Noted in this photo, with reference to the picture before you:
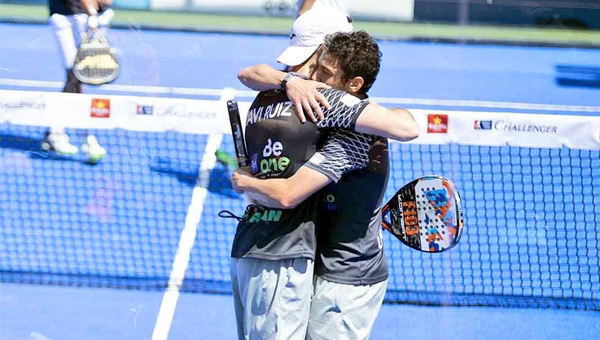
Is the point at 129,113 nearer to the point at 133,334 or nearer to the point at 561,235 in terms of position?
the point at 133,334

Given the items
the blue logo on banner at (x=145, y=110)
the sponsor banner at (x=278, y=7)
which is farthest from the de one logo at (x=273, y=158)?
the sponsor banner at (x=278, y=7)

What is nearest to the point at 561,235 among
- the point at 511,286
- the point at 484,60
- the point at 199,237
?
the point at 511,286

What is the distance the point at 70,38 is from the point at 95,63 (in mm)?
795

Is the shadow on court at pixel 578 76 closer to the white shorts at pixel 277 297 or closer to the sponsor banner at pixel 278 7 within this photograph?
the sponsor banner at pixel 278 7

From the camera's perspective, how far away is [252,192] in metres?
3.07

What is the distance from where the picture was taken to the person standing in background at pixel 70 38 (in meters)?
7.38

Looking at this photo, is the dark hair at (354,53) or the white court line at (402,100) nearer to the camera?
the dark hair at (354,53)

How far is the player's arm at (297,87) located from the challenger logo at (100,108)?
201cm

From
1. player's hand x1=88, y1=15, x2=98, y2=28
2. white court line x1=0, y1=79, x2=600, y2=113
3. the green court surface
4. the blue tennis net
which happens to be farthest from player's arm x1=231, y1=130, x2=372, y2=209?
the green court surface

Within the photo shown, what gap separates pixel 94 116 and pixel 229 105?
2.06 meters

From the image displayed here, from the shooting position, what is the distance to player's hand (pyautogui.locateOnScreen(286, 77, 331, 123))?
2943 millimetres

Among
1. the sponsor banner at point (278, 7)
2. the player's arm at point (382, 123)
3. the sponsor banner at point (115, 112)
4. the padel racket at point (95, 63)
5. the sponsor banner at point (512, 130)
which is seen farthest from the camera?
the sponsor banner at point (278, 7)

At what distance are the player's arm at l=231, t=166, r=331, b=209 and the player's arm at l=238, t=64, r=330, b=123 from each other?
192 millimetres

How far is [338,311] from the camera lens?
3.09 meters
